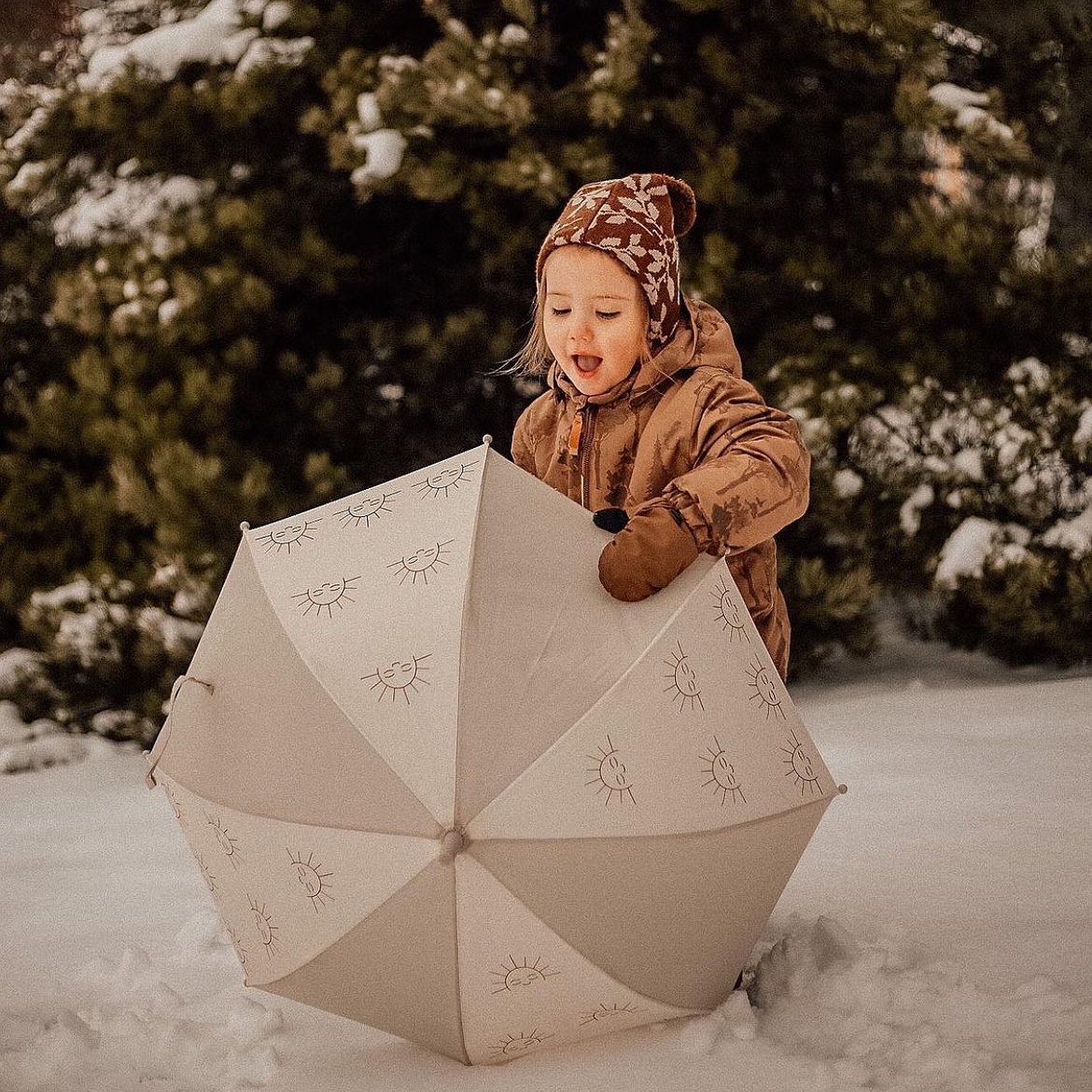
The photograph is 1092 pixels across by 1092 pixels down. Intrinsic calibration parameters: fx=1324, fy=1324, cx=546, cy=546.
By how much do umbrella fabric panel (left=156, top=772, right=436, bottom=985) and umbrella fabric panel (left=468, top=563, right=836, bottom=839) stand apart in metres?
0.13

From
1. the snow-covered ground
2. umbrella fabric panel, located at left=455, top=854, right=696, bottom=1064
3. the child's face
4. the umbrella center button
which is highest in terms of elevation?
the child's face

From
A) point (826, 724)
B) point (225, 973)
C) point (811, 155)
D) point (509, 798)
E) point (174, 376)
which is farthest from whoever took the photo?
point (811, 155)

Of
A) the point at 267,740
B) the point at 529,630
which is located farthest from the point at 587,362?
the point at 267,740

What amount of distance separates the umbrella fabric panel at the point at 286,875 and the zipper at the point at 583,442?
3.11 feet

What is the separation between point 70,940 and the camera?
271 cm

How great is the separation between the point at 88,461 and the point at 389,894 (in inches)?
151

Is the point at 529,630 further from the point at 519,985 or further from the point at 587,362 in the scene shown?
the point at 587,362

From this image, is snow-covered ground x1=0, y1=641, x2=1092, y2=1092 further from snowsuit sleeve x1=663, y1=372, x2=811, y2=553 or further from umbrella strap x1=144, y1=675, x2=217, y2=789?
snowsuit sleeve x1=663, y1=372, x2=811, y2=553

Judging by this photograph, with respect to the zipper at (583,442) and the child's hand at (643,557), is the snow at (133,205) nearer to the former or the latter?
the zipper at (583,442)

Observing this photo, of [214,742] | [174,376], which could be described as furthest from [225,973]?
[174,376]

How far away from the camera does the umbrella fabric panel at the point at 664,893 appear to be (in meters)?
1.67

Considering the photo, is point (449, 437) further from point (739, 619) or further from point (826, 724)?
point (739, 619)

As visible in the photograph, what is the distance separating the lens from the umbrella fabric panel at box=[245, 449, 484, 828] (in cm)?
169

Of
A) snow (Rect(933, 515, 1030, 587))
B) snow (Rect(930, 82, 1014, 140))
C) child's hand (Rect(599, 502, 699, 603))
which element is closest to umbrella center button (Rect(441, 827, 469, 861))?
child's hand (Rect(599, 502, 699, 603))
